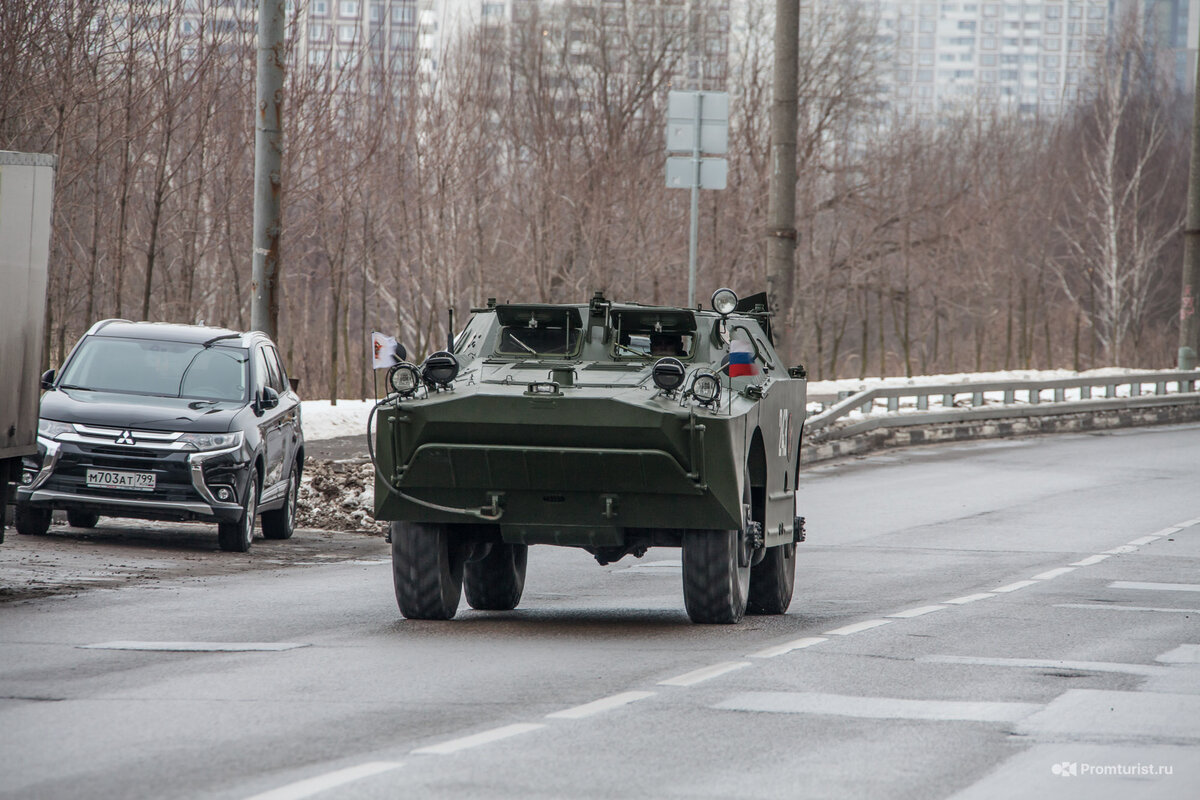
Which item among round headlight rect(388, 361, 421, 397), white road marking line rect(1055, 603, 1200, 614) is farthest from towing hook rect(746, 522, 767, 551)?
white road marking line rect(1055, 603, 1200, 614)

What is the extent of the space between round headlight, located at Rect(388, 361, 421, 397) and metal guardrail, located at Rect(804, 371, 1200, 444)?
52.5 feet

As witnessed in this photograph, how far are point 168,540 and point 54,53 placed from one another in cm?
976

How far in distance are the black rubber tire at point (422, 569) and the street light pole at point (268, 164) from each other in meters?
8.69

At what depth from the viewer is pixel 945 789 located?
6449 mm

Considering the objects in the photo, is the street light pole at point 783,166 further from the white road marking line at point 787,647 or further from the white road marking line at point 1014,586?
the white road marking line at point 787,647

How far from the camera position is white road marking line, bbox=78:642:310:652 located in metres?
9.71

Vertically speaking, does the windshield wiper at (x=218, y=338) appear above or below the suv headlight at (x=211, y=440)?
above

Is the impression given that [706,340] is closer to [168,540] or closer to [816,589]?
[816,589]

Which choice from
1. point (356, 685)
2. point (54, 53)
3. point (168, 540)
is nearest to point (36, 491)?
point (168, 540)

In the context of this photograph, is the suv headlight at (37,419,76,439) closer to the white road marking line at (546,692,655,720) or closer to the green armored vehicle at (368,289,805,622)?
the green armored vehicle at (368,289,805,622)

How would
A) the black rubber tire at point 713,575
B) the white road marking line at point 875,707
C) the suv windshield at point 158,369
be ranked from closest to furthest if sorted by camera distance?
the white road marking line at point 875,707 < the black rubber tire at point 713,575 < the suv windshield at point 158,369

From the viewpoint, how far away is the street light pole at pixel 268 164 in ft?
Answer: 63.4

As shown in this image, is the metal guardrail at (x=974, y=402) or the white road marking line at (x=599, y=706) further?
the metal guardrail at (x=974, y=402)

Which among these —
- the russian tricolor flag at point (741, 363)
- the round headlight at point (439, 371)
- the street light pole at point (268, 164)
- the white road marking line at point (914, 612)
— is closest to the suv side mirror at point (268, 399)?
the street light pole at point (268, 164)
